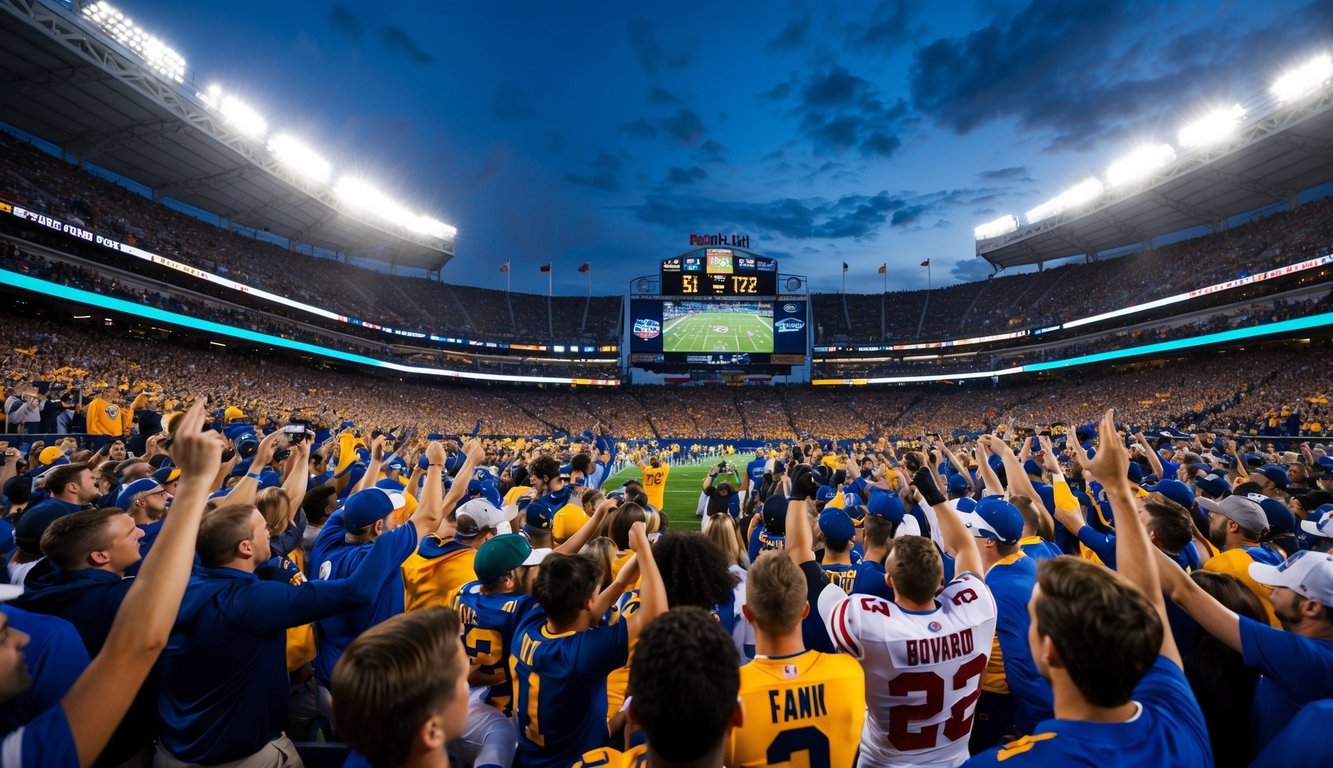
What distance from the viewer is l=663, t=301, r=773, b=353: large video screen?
4069 cm

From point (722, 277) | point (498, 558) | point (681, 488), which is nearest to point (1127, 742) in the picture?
point (498, 558)

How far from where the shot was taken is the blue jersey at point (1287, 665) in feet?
7.16

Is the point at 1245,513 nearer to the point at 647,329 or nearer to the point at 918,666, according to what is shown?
the point at 918,666

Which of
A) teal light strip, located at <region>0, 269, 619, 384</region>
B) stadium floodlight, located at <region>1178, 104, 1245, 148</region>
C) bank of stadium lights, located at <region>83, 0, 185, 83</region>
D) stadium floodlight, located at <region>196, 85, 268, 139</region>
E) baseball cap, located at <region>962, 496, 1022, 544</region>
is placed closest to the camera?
baseball cap, located at <region>962, 496, 1022, 544</region>

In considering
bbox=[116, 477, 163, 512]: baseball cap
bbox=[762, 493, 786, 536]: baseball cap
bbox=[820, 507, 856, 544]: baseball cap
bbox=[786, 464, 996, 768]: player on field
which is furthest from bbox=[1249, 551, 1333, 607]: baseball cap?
bbox=[116, 477, 163, 512]: baseball cap

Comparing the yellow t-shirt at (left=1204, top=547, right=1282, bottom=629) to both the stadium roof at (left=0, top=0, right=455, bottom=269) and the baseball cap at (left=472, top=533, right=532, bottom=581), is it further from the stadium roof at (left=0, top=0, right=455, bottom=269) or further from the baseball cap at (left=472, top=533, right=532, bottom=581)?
the stadium roof at (left=0, top=0, right=455, bottom=269)

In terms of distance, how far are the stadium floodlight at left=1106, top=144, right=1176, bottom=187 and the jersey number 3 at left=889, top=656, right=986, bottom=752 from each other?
4364 cm

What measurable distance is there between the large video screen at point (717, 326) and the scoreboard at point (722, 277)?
2.87 ft

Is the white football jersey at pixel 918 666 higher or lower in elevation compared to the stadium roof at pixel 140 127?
lower

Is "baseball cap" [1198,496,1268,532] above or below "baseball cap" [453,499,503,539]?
above

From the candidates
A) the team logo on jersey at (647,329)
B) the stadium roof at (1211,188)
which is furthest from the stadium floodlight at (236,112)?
the stadium roof at (1211,188)

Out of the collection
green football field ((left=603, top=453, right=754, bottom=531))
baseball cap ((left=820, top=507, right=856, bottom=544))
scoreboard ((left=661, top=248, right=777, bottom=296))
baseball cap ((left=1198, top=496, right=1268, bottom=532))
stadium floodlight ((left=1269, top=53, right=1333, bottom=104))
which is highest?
stadium floodlight ((left=1269, top=53, right=1333, bottom=104))

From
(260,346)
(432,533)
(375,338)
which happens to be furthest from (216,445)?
(375,338)

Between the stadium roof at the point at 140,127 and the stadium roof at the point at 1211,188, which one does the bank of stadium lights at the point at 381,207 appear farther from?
the stadium roof at the point at 1211,188
